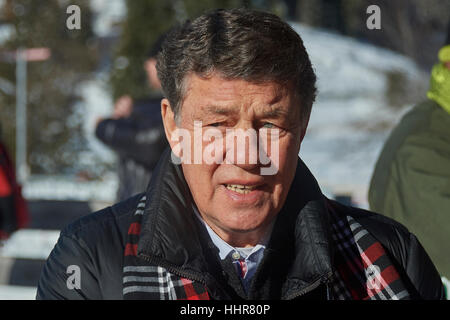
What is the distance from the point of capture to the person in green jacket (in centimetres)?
229

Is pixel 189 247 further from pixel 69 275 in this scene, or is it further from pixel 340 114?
pixel 340 114

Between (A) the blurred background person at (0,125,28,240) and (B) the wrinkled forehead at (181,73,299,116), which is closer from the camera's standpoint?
(B) the wrinkled forehead at (181,73,299,116)

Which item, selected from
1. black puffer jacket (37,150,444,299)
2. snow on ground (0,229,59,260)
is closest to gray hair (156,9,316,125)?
black puffer jacket (37,150,444,299)

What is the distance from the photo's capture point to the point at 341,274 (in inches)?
63.6

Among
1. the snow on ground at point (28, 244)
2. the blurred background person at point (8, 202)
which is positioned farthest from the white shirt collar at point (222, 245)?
the snow on ground at point (28, 244)

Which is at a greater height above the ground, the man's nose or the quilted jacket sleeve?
the man's nose

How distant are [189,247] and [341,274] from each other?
1.31 feet

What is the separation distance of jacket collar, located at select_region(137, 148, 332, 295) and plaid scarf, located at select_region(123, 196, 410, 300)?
0.04 metres

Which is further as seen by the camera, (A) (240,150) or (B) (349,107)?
(B) (349,107)

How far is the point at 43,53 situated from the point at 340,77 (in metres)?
7.93

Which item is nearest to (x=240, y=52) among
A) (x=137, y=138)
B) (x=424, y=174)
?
(x=424, y=174)

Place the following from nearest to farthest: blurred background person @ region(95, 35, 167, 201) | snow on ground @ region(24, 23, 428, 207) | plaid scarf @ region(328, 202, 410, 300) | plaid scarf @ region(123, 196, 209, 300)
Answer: plaid scarf @ region(123, 196, 209, 300)
plaid scarf @ region(328, 202, 410, 300)
blurred background person @ region(95, 35, 167, 201)
snow on ground @ region(24, 23, 428, 207)

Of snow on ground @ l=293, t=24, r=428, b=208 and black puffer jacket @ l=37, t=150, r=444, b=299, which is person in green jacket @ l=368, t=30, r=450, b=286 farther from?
snow on ground @ l=293, t=24, r=428, b=208

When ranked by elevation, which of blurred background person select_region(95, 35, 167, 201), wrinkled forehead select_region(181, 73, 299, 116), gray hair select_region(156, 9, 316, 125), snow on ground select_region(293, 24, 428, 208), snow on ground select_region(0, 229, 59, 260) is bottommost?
snow on ground select_region(293, 24, 428, 208)
